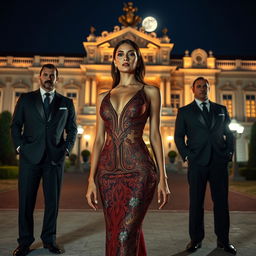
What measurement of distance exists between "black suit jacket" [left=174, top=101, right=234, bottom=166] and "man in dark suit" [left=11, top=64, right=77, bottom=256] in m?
1.71

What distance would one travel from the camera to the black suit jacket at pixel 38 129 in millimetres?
3658

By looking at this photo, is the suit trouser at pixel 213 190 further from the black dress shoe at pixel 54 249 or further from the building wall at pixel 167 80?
the building wall at pixel 167 80

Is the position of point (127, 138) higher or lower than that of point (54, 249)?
higher

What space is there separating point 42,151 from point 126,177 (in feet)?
6.08

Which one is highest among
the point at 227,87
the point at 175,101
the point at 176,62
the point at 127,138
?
the point at 176,62

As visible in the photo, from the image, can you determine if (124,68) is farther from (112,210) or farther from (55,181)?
(55,181)

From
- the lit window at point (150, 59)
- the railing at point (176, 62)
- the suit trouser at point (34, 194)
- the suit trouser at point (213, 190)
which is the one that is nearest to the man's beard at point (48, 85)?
the suit trouser at point (34, 194)

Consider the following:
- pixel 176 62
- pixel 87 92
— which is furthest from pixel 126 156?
pixel 176 62

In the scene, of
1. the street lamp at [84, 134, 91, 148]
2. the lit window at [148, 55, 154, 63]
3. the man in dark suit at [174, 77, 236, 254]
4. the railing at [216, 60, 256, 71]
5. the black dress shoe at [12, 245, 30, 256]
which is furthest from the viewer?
the railing at [216, 60, 256, 71]

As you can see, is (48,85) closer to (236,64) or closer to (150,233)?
(150,233)

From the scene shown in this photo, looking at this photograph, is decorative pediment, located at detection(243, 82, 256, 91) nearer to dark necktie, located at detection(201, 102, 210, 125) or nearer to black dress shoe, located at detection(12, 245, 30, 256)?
dark necktie, located at detection(201, 102, 210, 125)

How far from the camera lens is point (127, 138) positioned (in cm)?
223

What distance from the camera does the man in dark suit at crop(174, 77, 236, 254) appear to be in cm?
379

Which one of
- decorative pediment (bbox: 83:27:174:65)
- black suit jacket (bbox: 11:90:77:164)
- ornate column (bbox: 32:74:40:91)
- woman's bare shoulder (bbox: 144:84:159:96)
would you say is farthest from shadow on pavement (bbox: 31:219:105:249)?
ornate column (bbox: 32:74:40:91)
